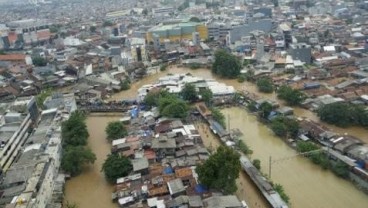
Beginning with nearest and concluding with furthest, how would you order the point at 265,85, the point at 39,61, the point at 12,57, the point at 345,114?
the point at 345,114
the point at 265,85
the point at 39,61
the point at 12,57

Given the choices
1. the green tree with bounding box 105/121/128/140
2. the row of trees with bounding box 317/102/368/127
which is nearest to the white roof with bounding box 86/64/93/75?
the green tree with bounding box 105/121/128/140

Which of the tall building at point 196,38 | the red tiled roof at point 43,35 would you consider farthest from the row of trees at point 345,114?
the red tiled roof at point 43,35

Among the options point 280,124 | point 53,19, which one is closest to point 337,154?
point 280,124

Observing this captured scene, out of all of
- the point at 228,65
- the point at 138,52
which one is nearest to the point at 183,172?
the point at 228,65

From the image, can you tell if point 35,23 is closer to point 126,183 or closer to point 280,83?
point 280,83

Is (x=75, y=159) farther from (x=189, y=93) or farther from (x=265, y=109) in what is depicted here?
(x=265, y=109)

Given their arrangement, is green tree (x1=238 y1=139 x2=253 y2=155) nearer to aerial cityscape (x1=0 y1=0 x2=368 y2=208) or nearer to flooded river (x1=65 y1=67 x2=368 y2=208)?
aerial cityscape (x1=0 y1=0 x2=368 y2=208)
